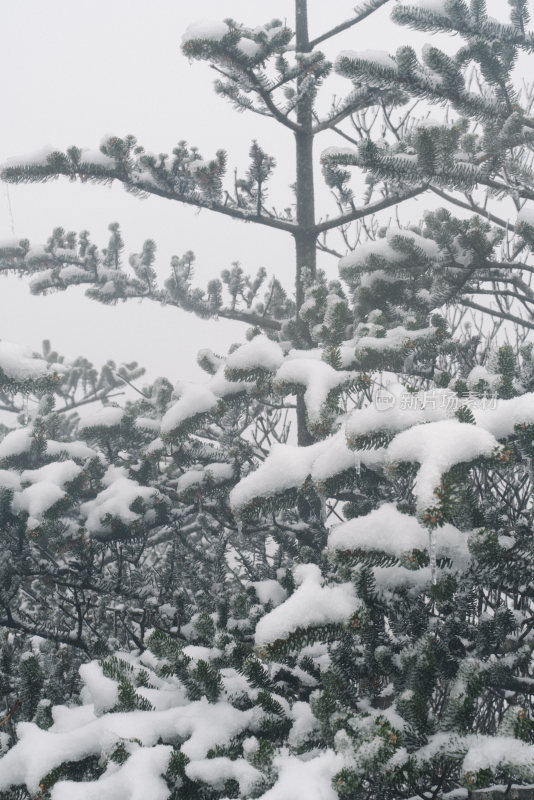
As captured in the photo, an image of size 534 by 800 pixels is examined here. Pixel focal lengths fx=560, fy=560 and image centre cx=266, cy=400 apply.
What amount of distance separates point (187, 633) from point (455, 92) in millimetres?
3754

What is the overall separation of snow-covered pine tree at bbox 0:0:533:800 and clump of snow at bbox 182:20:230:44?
0.02 metres

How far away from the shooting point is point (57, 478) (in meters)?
3.68

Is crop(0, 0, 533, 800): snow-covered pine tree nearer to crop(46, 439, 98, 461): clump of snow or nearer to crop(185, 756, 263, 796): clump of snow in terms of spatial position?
crop(185, 756, 263, 796): clump of snow

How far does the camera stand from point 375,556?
76.7 inches

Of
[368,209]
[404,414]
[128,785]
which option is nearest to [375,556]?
[404,414]

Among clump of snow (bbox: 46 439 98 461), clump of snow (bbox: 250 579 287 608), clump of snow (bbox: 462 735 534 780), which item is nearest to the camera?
clump of snow (bbox: 462 735 534 780)

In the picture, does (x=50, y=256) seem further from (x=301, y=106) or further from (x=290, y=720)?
(x=290, y=720)

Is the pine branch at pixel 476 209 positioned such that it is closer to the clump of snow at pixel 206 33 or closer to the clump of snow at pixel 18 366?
the clump of snow at pixel 206 33

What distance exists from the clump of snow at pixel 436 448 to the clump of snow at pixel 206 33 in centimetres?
431

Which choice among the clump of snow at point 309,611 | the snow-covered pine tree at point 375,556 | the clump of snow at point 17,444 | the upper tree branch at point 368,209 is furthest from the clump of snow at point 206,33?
the clump of snow at point 309,611

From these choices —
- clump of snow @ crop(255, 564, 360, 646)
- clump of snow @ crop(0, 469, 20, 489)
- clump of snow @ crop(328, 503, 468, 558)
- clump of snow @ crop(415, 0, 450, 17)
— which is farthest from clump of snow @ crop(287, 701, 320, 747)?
clump of snow @ crop(415, 0, 450, 17)

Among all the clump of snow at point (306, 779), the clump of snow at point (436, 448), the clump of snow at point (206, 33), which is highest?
the clump of snow at point (206, 33)

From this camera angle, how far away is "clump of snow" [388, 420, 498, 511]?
163 cm

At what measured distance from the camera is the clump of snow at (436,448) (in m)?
1.63
